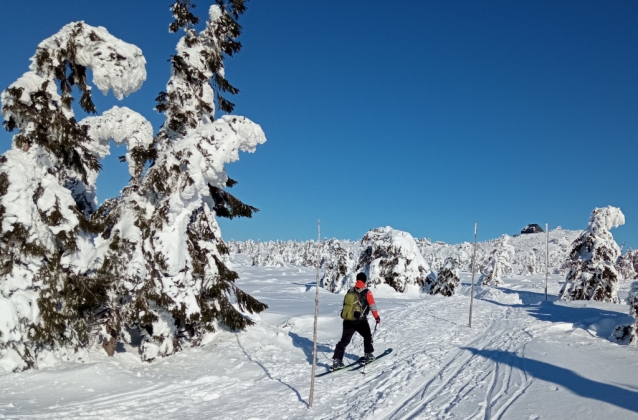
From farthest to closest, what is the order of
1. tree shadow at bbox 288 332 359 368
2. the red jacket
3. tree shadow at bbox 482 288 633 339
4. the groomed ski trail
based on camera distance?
tree shadow at bbox 482 288 633 339
tree shadow at bbox 288 332 359 368
the red jacket
the groomed ski trail

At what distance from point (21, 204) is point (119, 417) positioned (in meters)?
4.41

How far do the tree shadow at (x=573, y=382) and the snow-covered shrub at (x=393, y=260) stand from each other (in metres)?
23.5

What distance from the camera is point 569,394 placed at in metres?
6.93

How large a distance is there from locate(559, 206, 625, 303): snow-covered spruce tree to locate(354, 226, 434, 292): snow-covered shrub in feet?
36.4

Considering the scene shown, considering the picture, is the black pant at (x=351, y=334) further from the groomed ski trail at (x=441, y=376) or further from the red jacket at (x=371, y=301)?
the groomed ski trail at (x=441, y=376)

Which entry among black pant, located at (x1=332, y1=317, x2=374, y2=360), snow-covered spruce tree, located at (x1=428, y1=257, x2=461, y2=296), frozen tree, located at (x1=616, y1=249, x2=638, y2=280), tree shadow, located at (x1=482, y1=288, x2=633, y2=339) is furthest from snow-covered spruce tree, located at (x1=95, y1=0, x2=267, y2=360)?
frozen tree, located at (x1=616, y1=249, x2=638, y2=280)

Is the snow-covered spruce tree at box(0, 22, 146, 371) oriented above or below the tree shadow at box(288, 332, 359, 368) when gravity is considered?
above

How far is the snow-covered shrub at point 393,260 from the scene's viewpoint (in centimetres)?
3372

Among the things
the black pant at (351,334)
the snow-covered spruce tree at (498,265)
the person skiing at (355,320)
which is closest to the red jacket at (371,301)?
the person skiing at (355,320)

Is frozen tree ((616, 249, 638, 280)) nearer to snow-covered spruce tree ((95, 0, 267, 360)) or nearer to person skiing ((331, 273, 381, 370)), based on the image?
person skiing ((331, 273, 381, 370))

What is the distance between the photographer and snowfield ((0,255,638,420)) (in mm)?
6688

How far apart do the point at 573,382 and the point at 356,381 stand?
403 cm

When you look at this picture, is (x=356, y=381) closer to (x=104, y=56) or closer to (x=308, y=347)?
(x=308, y=347)

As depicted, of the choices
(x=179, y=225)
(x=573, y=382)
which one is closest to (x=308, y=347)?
(x=179, y=225)
